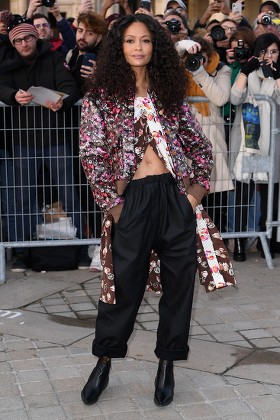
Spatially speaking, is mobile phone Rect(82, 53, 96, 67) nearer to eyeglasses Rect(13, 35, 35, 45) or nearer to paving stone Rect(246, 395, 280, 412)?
eyeglasses Rect(13, 35, 35, 45)

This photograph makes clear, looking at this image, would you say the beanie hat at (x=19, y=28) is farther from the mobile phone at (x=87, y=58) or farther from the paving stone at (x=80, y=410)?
the paving stone at (x=80, y=410)

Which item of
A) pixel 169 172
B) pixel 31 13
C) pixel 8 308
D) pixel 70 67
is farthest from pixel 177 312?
pixel 31 13

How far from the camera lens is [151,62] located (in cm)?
378

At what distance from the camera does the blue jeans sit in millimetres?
6414

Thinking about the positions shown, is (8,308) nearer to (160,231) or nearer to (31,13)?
(160,231)

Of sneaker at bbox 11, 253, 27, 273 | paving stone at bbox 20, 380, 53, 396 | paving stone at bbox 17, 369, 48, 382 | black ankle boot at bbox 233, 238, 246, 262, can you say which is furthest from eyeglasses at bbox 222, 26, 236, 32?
paving stone at bbox 20, 380, 53, 396

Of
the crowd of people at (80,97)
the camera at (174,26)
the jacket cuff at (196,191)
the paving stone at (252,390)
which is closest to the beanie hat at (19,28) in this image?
the crowd of people at (80,97)

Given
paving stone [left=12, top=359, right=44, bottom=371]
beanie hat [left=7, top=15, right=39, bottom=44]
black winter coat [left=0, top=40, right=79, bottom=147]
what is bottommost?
paving stone [left=12, top=359, right=44, bottom=371]

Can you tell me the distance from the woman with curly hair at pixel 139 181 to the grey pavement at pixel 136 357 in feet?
0.63

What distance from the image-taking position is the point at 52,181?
6578mm

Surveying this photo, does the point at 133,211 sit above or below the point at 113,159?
below

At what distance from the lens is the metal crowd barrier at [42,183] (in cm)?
638

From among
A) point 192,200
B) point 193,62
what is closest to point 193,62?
point 193,62

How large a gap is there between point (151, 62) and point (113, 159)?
1.83ft
